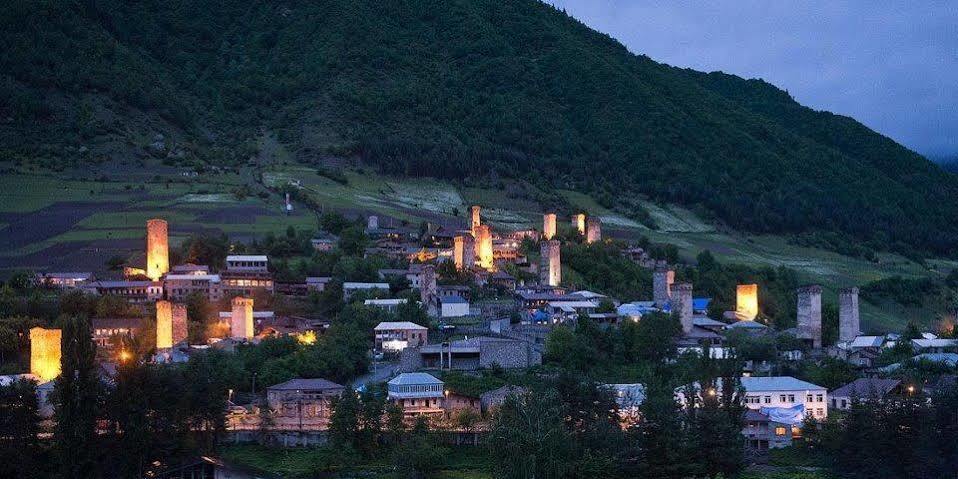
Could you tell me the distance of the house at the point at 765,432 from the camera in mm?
53656

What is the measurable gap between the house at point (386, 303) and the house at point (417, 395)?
1226 cm

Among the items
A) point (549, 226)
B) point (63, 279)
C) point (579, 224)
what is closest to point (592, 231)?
point (579, 224)

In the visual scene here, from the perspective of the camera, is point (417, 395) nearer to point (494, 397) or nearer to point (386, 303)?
point (494, 397)

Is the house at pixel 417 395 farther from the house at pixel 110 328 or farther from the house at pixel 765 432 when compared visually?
the house at pixel 110 328

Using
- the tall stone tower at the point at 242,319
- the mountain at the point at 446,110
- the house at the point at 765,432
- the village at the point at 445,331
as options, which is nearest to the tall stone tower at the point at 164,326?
the village at the point at 445,331

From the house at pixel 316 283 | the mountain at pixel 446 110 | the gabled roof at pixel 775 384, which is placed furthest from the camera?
the mountain at pixel 446 110

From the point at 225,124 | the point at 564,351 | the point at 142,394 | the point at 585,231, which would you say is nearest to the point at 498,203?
the point at 585,231

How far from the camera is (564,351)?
59156 millimetres

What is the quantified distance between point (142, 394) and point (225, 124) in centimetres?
9656

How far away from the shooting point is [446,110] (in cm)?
14575

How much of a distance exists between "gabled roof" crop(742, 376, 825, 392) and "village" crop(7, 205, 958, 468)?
8 centimetres

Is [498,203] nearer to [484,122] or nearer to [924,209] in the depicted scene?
[484,122]

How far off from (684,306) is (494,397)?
17.8 meters

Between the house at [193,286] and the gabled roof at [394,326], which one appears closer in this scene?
the gabled roof at [394,326]
